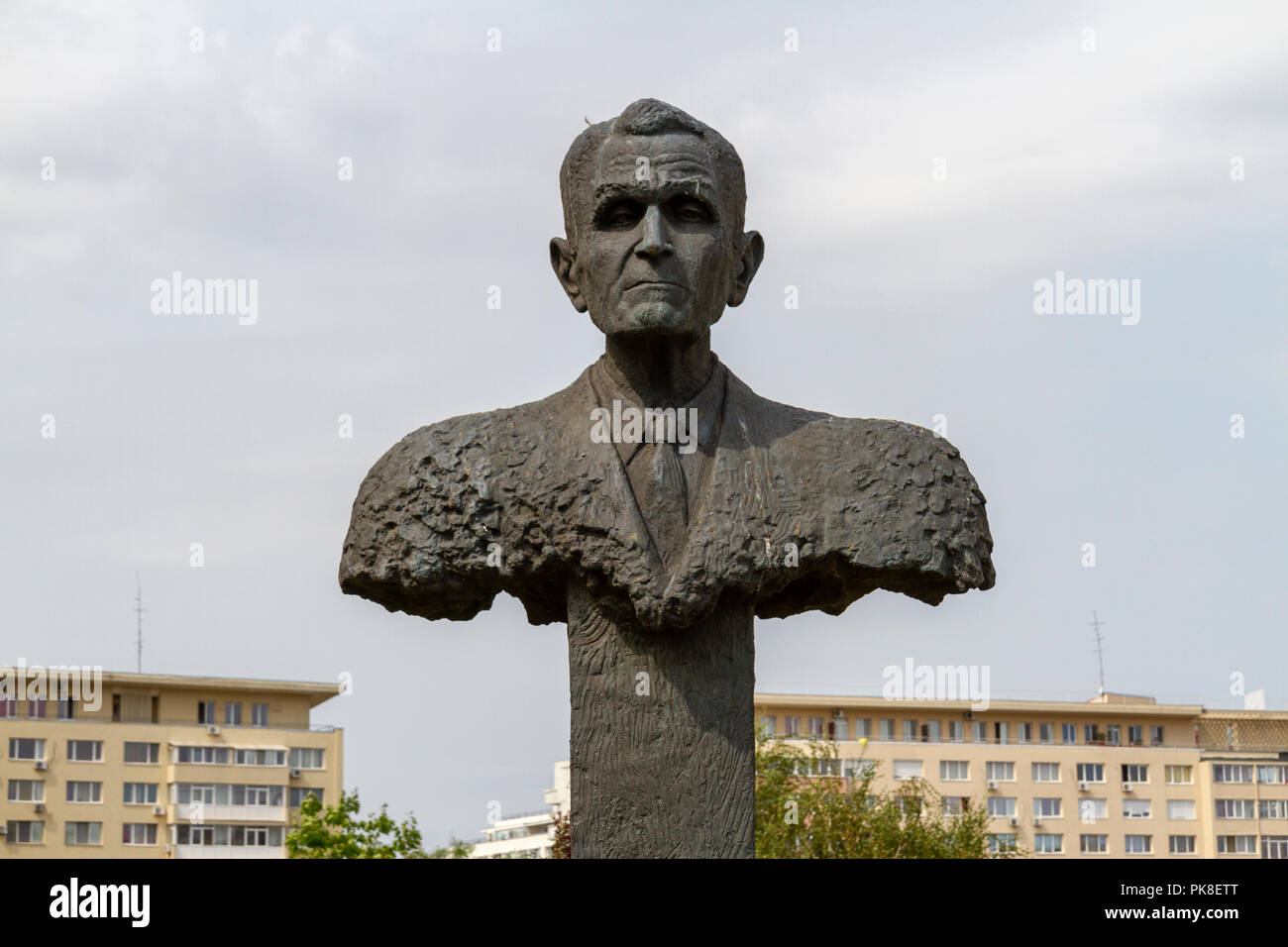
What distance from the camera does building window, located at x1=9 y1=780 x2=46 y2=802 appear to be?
6612 centimetres

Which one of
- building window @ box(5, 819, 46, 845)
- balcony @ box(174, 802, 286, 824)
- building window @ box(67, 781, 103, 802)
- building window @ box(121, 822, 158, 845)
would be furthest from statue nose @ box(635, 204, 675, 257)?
balcony @ box(174, 802, 286, 824)

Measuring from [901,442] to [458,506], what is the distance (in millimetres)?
1984

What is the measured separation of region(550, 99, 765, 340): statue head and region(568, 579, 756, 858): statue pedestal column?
132 centimetres

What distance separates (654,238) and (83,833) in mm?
61192

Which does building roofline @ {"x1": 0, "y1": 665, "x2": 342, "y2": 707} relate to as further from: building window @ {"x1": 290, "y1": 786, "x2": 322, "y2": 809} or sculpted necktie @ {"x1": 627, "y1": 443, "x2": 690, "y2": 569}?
sculpted necktie @ {"x1": 627, "y1": 443, "x2": 690, "y2": 569}

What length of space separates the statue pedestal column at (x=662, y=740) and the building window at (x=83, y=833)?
60.1 metres

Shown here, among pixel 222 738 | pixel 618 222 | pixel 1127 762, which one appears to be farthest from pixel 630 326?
pixel 1127 762

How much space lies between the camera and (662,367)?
9164mm

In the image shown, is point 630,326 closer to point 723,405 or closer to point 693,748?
point 723,405

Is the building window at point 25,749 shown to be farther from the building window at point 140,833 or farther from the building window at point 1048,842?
the building window at point 1048,842

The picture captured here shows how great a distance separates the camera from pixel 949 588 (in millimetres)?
9070

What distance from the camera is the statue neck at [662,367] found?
9094 millimetres

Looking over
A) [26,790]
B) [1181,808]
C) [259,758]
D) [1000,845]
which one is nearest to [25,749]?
[26,790]

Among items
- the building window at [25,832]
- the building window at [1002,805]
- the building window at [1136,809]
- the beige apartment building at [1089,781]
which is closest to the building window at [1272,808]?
the beige apartment building at [1089,781]
